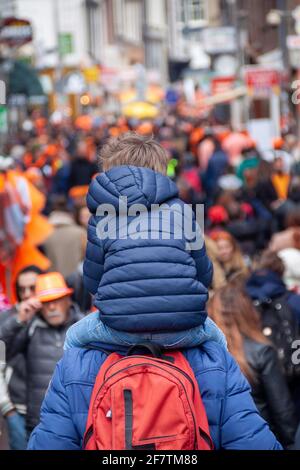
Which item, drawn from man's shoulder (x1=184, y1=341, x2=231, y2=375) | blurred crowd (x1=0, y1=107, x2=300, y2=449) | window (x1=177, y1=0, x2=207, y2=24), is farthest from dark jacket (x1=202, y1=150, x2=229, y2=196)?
window (x1=177, y1=0, x2=207, y2=24)

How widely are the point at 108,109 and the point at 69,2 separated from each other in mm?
8224

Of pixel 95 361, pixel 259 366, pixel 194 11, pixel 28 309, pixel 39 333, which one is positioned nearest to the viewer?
pixel 95 361

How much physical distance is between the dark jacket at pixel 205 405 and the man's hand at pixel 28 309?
2359 millimetres

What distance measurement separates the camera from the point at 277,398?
16.6 ft

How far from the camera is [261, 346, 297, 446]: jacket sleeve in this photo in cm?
507

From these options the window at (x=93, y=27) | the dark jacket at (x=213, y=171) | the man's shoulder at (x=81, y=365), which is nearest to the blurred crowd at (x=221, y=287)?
the man's shoulder at (x=81, y=365)

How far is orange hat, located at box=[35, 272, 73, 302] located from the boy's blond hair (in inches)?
81.9

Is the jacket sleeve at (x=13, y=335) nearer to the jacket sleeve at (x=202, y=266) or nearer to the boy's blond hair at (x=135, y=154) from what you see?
the boy's blond hair at (x=135, y=154)

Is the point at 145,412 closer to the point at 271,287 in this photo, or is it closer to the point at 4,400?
the point at 4,400

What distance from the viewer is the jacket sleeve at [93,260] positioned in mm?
3363

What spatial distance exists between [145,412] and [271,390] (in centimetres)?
212

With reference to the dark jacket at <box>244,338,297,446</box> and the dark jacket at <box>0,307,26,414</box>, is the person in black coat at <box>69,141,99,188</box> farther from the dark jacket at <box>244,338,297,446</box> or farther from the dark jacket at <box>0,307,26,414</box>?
the dark jacket at <box>244,338,297,446</box>

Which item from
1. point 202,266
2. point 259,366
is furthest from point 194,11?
point 202,266

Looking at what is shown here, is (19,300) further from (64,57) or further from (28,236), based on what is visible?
(64,57)
